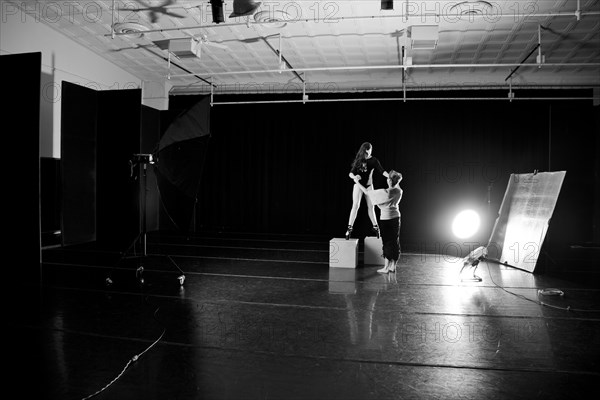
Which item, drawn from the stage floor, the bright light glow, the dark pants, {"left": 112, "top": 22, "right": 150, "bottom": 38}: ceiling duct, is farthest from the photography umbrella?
the bright light glow

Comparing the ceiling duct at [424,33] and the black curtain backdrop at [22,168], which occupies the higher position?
the ceiling duct at [424,33]

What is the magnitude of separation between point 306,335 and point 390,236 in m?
2.71

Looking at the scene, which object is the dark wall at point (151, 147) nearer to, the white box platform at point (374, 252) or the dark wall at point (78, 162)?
the dark wall at point (78, 162)

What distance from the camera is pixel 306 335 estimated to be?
3.37 meters

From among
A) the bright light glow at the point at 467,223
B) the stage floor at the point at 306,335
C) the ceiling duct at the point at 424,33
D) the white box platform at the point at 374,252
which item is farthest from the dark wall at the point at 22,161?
the bright light glow at the point at 467,223

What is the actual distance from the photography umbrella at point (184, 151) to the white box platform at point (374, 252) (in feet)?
9.90

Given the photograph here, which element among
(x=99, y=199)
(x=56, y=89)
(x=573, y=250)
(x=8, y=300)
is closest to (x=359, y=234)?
(x=573, y=250)

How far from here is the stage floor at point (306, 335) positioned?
2.49m

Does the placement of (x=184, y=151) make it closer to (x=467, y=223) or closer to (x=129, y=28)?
(x=129, y=28)

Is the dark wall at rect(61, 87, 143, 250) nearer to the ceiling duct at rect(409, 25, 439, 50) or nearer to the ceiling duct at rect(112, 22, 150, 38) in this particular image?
the ceiling duct at rect(112, 22, 150, 38)

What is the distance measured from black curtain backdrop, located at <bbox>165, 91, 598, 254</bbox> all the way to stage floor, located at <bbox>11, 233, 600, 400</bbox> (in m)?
4.53

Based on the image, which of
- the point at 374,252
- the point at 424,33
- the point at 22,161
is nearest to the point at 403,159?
the point at 424,33

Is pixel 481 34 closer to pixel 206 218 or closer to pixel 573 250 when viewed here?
pixel 573 250

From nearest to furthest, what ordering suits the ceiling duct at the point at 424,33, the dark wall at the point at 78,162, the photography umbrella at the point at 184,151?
the photography umbrella at the point at 184,151 < the ceiling duct at the point at 424,33 < the dark wall at the point at 78,162
